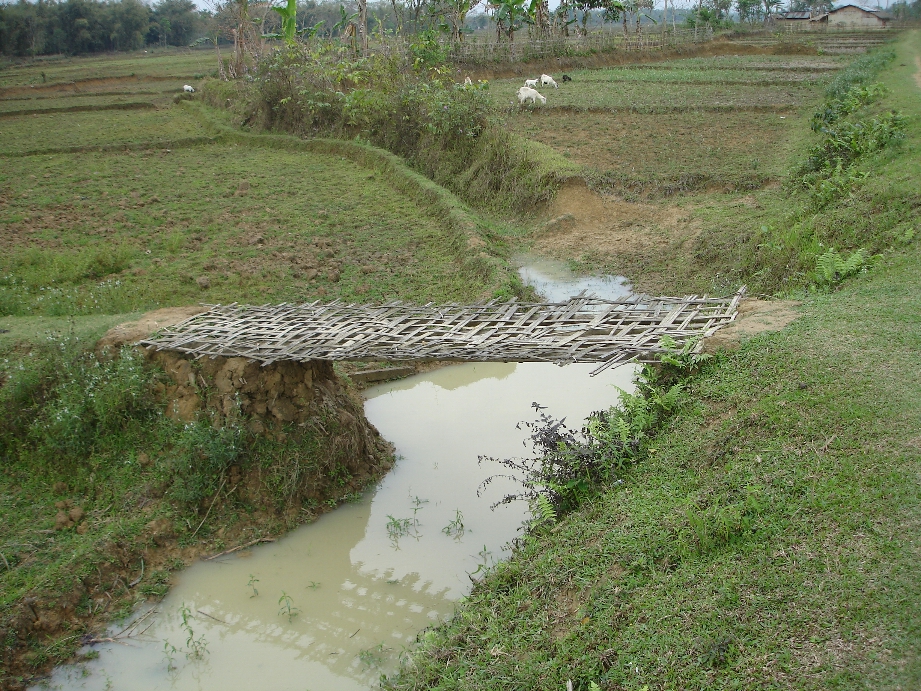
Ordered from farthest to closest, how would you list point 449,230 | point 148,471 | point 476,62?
point 476,62
point 449,230
point 148,471

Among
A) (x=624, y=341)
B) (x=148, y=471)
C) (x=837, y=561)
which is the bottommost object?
(x=148, y=471)

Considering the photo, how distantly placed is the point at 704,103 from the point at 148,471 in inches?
664

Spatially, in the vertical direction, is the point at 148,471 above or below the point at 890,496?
below

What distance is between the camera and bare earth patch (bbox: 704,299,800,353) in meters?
5.63

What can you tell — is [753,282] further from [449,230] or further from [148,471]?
[148,471]

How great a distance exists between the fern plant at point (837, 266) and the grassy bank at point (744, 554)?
1.83 meters

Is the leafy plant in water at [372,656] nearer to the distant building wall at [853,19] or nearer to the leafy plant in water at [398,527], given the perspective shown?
the leafy plant in water at [398,527]

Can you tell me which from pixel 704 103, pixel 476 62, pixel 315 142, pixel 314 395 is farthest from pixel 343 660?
pixel 476 62

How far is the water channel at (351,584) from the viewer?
4797 millimetres

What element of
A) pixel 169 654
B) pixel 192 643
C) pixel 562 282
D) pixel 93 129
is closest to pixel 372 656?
pixel 192 643

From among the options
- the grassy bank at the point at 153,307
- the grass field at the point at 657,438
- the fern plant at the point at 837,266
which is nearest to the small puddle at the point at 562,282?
the grass field at the point at 657,438

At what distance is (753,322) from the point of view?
19.5 feet

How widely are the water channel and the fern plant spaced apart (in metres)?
2.42

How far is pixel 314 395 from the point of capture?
21.2 ft
